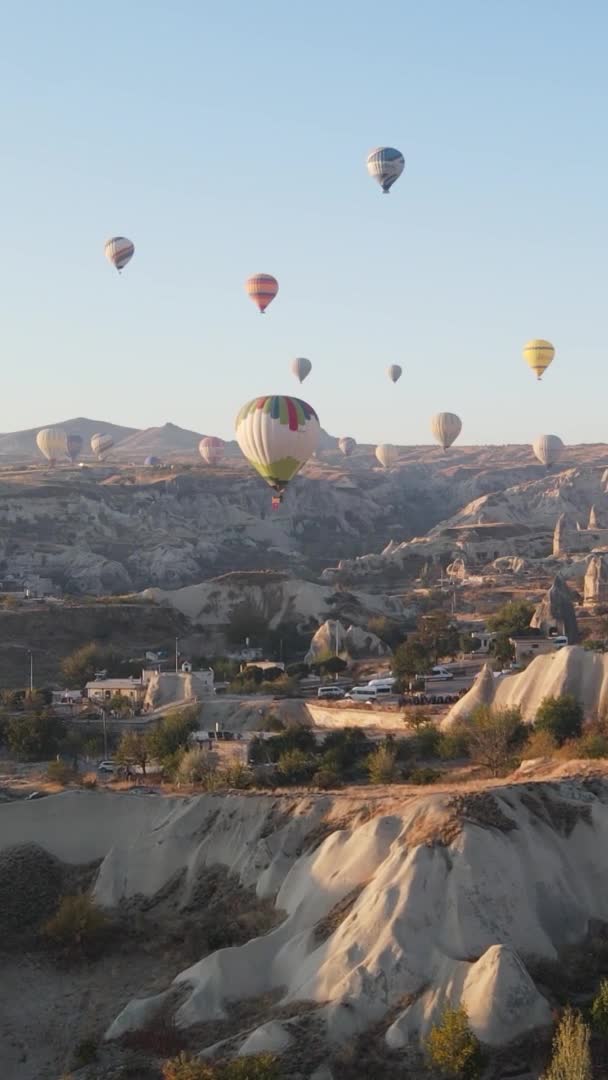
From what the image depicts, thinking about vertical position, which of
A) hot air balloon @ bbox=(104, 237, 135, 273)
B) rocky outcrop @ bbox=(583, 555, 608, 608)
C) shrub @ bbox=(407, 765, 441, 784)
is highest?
hot air balloon @ bbox=(104, 237, 135, 273)

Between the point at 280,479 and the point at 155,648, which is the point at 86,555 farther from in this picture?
the point at 280,479

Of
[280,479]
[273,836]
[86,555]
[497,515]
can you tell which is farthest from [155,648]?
[497,515]

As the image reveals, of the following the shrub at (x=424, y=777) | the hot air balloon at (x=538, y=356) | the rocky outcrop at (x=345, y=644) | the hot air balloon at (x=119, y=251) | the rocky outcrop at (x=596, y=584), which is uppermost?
the hot air balloon at (x=119, y=251)

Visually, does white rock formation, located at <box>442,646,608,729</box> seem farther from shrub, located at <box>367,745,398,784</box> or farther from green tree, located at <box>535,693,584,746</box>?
shrub, located at <box>367,745,398,784</box>

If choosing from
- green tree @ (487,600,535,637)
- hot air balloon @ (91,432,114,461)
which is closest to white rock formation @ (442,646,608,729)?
green tree @ (487,600,535,637)

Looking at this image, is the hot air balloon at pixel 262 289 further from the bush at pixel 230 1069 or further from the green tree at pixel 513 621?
the bush at pixel 230 1069

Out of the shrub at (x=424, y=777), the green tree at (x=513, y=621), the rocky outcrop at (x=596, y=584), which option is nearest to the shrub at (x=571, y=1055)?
the shrub at (x=424, y=777)
